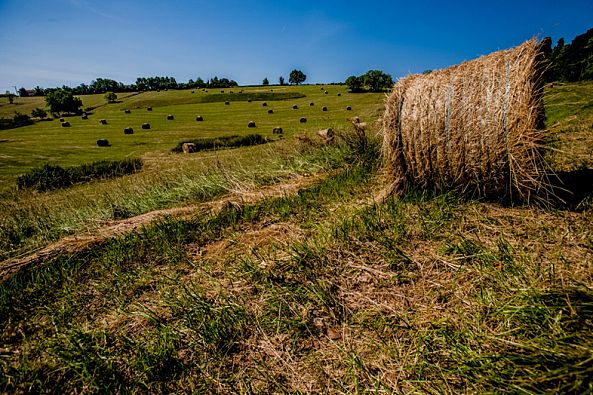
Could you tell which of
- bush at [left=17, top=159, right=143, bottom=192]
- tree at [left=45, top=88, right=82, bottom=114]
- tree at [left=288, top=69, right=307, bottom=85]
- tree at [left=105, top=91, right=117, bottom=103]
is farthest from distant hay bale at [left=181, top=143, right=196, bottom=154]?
Answer: tree at [left=288, top=69, right=307, bottom=85]

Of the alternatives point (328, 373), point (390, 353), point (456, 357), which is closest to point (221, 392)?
point (328, 373)

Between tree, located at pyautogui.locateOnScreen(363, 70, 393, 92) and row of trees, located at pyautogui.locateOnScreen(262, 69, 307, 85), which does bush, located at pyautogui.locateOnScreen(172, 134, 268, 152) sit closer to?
tree, located at pyautogui.locateOnScreen(363, 70, 393, 92)

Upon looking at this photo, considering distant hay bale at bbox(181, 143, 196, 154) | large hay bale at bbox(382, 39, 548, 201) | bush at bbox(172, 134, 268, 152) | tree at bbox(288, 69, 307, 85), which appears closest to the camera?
large hay bale at bbox(382, 39, 548, 201)

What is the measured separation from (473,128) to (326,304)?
290cm

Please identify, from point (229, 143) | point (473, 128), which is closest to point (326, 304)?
point (473, 128)

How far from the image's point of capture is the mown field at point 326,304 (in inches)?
62.6

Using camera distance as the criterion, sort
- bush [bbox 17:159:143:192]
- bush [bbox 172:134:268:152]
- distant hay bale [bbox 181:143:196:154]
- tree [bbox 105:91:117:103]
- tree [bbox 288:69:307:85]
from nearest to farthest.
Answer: bush [bbox 17:159:143:192] → distant hay bale [bbox 181:143:196:154] → bush [bbox 172:134:268:152] → tree [bbox 105:91:117:103] → tree [bbox 288:69:307:85]

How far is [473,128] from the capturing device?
3660 millimetres

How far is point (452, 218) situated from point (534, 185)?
1003mm

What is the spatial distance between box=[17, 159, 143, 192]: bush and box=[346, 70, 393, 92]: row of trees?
5468cm

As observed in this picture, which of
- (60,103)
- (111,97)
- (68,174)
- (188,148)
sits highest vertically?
(111,97)

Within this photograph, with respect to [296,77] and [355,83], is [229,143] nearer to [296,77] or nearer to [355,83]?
[355,83]

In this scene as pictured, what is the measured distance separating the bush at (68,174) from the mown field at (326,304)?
17.3m

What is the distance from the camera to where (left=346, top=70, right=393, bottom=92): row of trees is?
62.8 meters
